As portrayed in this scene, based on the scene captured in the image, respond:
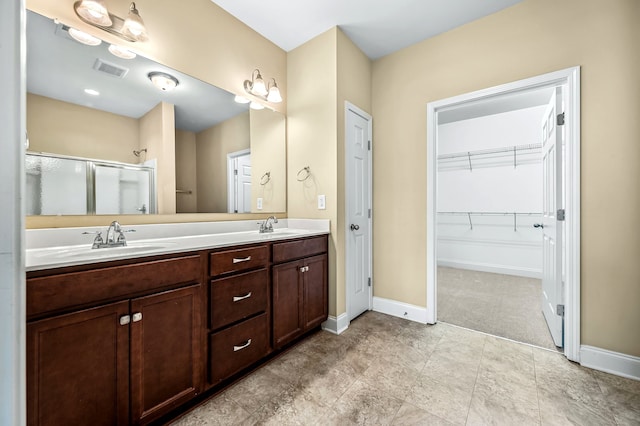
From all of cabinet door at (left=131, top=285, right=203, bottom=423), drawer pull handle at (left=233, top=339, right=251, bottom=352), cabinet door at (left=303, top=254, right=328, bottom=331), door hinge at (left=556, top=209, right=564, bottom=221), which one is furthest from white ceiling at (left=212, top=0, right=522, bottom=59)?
drawer pull handle at (left=233, top=339, right=251, bottom=352)

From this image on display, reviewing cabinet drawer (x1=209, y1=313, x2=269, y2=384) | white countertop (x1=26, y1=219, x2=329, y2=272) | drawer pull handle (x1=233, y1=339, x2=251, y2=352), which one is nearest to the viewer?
white countertop (x1=26, y1=219, x2=329, y2=272)

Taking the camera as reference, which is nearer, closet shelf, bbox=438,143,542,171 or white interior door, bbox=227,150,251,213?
white interior door, bbox=227,150,251,213

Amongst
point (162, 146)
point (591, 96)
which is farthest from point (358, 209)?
point (591, 96)

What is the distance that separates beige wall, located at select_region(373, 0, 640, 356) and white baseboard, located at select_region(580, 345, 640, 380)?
4 centimetres

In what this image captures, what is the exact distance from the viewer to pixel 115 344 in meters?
1.10

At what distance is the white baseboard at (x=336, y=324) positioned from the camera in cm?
227

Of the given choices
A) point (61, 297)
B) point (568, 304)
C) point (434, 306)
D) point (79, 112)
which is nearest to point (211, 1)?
point (79, 112)

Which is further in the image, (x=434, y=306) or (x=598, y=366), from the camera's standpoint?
(x=434, y=306)

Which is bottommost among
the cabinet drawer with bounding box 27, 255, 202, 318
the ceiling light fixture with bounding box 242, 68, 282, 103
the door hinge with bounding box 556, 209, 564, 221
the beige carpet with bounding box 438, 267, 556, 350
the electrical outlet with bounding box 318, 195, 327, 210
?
the beige carpet with bounding box 438, 267, 556, 350

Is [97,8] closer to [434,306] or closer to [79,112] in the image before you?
[79,112]

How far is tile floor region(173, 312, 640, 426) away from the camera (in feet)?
4.42

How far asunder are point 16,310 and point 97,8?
5.32ft

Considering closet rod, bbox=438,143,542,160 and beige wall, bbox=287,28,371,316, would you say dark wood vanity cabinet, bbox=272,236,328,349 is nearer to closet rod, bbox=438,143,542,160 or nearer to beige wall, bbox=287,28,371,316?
beige wall, bbox=287,28,371,316

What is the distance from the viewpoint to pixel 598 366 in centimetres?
174
